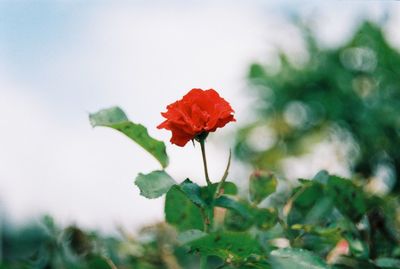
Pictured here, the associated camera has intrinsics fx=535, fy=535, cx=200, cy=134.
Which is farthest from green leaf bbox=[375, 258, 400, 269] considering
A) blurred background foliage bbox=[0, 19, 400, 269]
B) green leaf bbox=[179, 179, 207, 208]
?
green leaf bbox=[179, 179, 207, 208]

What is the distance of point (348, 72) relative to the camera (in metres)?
2.53

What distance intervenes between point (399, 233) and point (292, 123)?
1.56 m

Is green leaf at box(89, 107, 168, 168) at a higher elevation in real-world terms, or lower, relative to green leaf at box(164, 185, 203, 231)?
higher

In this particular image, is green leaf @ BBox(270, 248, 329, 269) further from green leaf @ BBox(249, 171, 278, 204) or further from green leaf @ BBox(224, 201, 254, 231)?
green leaf @ BBox(249, 171, 278, 204)

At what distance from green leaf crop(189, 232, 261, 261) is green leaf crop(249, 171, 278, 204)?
219mm

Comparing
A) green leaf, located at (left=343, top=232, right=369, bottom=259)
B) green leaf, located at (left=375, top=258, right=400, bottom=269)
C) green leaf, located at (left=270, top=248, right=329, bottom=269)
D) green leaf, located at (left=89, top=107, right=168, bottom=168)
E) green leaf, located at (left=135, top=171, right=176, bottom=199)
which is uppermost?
green leaf, located at (left=89, top=107, right=168, bottom=168)

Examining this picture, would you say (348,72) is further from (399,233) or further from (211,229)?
(211,229)

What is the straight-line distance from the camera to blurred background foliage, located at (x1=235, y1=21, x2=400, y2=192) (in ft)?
7.39

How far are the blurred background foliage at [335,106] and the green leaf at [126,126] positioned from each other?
155cm

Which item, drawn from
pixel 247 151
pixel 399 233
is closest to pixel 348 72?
pixel 247 151

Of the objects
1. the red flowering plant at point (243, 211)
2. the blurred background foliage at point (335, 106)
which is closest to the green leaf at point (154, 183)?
the red flowering plant at point (243, 211)

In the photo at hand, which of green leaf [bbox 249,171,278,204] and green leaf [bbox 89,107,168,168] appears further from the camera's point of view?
green leaf [bbox 249,171,278,204]

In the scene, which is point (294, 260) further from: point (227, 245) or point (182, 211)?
point (182, 211)

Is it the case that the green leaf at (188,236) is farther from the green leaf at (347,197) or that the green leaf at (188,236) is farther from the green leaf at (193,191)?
the green leaf at (347,197)
